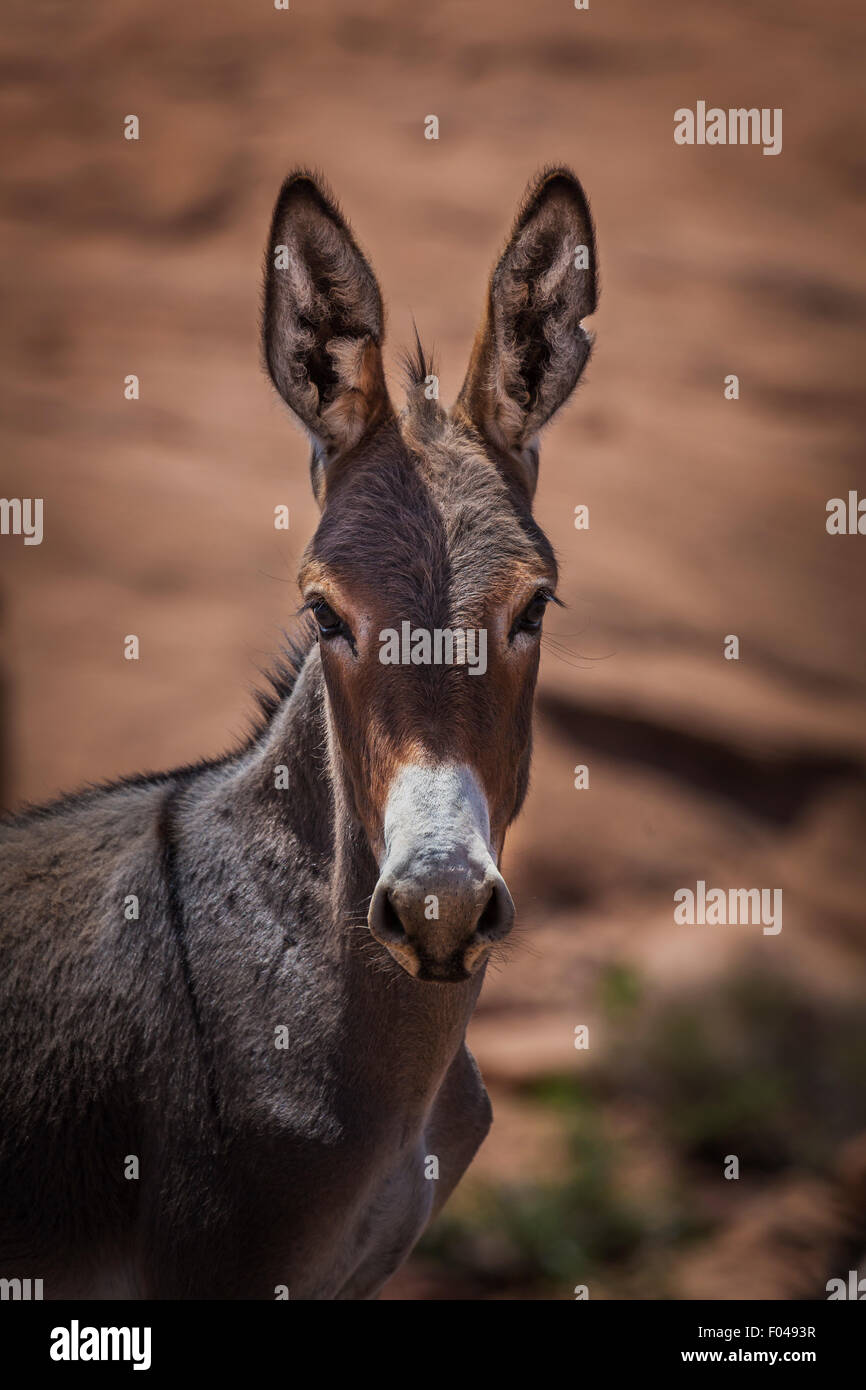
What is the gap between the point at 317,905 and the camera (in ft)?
14.3

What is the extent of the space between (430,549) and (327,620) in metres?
0.40

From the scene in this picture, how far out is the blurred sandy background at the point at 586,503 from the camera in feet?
36.5

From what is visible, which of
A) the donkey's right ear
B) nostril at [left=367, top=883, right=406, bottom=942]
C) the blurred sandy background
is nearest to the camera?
nostril at [left=367, top=883, right=406, bottom=942]

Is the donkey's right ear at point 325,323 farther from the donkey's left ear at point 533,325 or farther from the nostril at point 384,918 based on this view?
the nostril at point 384,918

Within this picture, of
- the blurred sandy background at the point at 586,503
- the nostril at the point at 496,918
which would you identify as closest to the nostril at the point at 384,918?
the nostril at the point at 496,918

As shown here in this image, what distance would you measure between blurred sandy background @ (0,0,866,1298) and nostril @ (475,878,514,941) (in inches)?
235

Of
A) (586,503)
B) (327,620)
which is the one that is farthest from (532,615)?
(586,503)

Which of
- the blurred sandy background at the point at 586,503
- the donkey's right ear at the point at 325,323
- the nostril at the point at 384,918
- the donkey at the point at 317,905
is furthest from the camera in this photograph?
the blurred sandy background at the point at 586,503

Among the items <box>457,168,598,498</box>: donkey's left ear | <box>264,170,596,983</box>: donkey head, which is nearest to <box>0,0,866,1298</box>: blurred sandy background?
<box>457,168,598,498</box>: donkey's left ear

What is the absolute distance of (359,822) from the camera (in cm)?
419

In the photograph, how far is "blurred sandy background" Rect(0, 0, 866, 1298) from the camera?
11.1 m

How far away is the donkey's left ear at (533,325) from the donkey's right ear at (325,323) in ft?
1.19

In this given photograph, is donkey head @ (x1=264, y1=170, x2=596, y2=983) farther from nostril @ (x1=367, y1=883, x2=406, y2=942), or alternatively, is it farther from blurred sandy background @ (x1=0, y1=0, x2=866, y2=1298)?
blurred sandy background @ (x1=0, y1=0, x2=866, y2=1298)

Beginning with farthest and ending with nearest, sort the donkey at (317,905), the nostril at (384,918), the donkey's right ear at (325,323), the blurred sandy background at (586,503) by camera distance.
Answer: the blurred sandy background at (586,503) < the donkey's right ear at (325,323) < the donkey at (317,905) < the nostril at (384,918)
